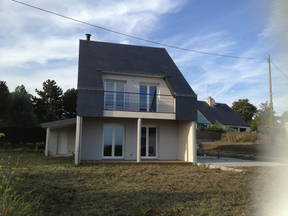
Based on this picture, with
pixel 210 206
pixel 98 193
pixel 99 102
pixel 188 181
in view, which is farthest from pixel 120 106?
pixel 210 206

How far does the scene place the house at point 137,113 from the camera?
13.1 metres

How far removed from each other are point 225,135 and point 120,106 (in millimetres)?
18097

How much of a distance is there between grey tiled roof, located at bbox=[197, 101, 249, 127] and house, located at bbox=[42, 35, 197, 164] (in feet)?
78.7

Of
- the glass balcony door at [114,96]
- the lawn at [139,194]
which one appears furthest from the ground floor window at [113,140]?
the lawn at [139,194]

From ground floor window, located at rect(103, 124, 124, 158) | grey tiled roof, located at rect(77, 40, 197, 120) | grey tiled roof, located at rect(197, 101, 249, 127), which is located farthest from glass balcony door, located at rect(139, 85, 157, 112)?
grey tiled roof, located at rect(197, 101, 249, 127)

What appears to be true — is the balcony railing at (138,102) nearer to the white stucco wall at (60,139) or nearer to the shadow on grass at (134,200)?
the white stucco wall at (60,139)

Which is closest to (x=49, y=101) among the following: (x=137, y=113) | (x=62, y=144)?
(x=62, y=144)

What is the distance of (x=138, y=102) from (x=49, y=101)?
35.3 metres

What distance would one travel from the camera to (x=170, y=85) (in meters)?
13.8

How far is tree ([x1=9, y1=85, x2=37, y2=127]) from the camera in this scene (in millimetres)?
32219

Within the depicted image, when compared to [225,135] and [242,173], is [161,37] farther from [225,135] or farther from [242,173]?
[225,135]

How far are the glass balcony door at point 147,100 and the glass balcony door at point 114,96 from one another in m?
1.04

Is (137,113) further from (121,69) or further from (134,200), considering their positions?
(134,200)

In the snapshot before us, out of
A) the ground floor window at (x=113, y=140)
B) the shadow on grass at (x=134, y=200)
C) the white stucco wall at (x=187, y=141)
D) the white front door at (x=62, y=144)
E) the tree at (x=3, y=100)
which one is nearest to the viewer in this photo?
the shadow on grass at (x=134, y=200)
